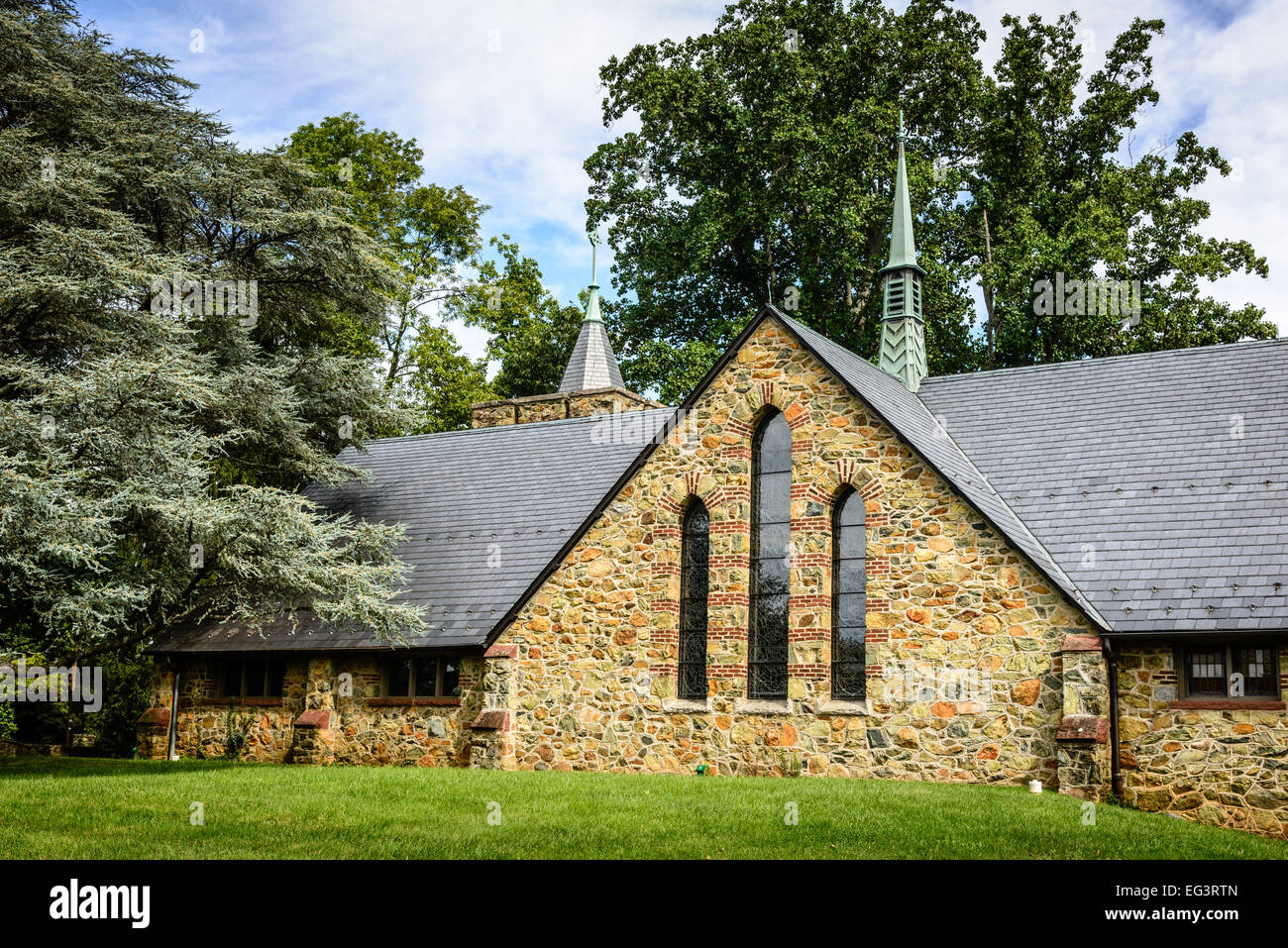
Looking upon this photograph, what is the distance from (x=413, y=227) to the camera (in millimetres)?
39562

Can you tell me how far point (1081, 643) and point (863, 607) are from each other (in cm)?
315

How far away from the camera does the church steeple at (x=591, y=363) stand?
32.3 meters

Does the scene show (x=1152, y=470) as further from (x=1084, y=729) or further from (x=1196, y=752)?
(x=1084, y=729)

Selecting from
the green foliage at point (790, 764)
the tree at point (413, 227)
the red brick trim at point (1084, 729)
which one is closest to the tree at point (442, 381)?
the tree at point (413, 227)

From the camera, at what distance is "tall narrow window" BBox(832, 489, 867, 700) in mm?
17156

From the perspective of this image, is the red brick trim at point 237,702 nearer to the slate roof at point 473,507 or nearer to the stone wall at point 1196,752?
the slate roof at point 473,507

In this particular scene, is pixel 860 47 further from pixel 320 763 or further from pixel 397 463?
pixel 320 763

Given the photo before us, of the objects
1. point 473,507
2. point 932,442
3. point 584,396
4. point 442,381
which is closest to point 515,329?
point 442,381

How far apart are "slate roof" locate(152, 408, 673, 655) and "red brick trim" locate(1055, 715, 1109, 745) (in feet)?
28.8

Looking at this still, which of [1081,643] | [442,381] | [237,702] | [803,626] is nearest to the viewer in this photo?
[1081,643]

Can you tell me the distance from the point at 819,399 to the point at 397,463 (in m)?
11.9

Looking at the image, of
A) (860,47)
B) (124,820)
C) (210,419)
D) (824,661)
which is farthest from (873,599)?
(860,47)

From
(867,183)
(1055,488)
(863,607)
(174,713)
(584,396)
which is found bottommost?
(174,713)

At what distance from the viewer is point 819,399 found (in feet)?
59.7
